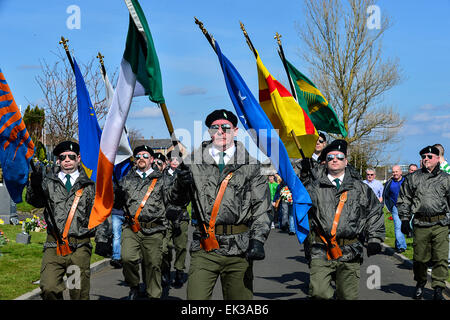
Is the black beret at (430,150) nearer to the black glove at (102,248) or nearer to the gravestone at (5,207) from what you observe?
the black glove at (102,248)

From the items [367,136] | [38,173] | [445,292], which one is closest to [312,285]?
[38,173]

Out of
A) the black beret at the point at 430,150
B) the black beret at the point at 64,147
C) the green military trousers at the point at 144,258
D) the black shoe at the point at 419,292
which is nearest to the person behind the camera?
the black beret at the point at 64,147

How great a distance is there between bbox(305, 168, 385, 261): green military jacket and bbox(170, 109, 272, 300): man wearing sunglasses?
3.60 feet

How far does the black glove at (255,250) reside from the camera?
5.46 m

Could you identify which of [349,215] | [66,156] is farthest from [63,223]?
[349,215]

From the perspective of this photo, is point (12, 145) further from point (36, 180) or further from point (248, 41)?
point (248, 41)

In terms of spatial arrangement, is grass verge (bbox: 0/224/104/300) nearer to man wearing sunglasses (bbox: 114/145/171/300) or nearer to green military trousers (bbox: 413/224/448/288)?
man wearing sunglasses (bbox: 114/145/171/300)

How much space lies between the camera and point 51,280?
22.1 feet

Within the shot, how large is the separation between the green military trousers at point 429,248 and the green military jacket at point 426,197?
0.35 ft

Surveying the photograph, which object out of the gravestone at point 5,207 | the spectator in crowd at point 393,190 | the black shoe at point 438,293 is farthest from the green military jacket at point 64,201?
the gravestone at point 5,207

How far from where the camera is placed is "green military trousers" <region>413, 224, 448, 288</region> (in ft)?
30.0

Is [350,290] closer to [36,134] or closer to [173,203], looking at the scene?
[173,203]

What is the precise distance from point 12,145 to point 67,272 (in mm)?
1483

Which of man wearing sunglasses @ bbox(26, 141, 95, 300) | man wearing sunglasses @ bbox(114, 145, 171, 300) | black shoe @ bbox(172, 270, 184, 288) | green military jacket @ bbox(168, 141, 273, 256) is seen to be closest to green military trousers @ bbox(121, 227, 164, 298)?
man wearing sunglasses @ bbox(114, 145, 171, 300)
